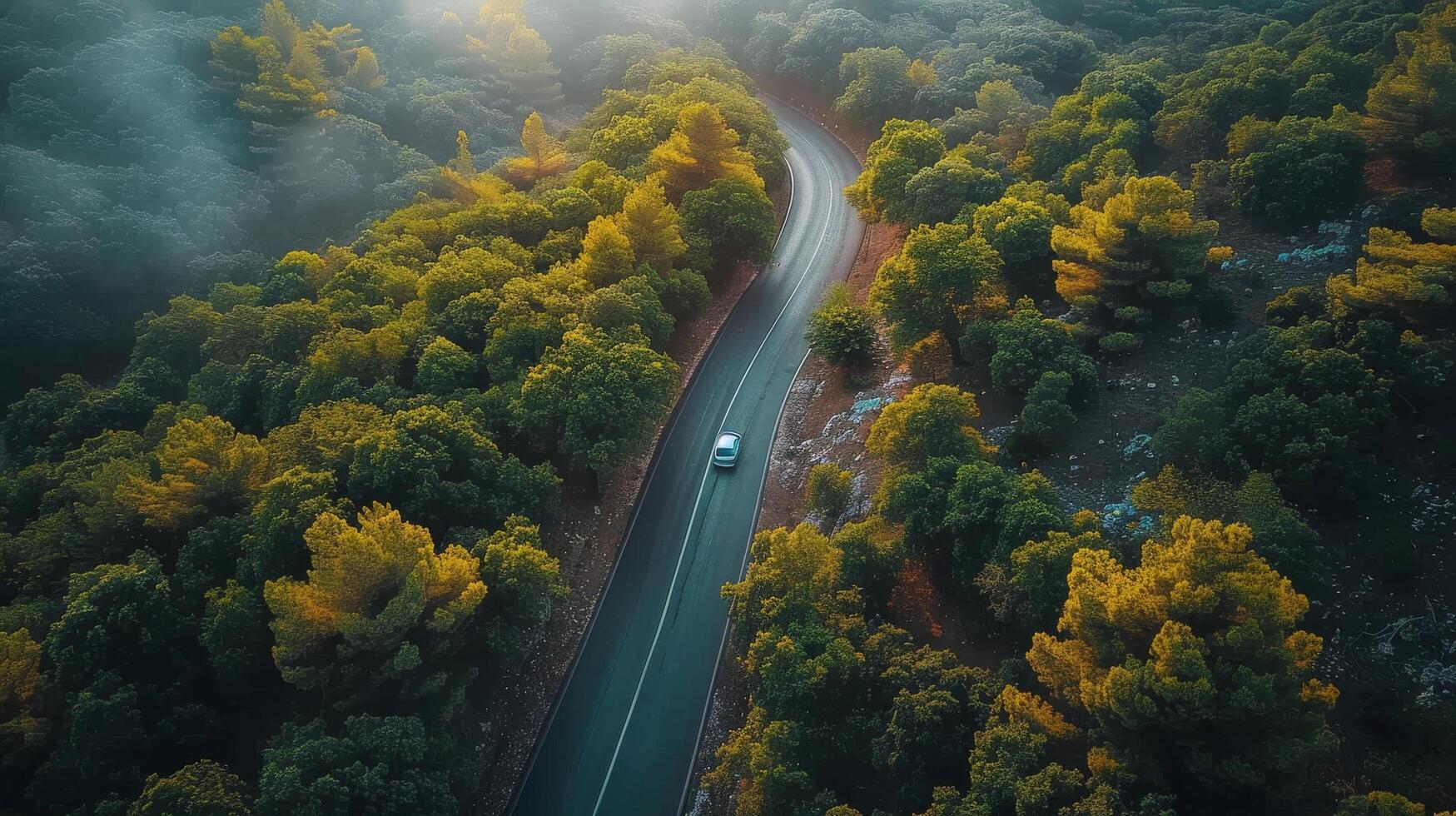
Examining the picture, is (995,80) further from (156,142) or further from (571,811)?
(156,142)

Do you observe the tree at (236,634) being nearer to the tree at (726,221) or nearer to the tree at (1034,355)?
the tree at (726,221)

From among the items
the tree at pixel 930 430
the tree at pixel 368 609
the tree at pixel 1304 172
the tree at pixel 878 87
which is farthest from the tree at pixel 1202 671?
the tree at pixel 878 87

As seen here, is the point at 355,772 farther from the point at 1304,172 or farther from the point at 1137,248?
the point at 1304,172

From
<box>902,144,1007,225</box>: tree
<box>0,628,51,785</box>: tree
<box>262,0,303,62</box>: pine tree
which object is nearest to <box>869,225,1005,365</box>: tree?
<box>902,144,1007,225</box>: tree

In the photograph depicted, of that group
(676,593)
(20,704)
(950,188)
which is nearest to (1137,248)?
(950,188)

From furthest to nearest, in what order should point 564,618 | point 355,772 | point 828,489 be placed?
point 828,489, point 564,618, point 355,772

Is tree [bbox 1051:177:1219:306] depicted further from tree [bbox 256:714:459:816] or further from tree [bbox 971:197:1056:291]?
tree [bbox 256:714:459:816]

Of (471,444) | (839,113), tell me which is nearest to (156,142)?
(471,444)
